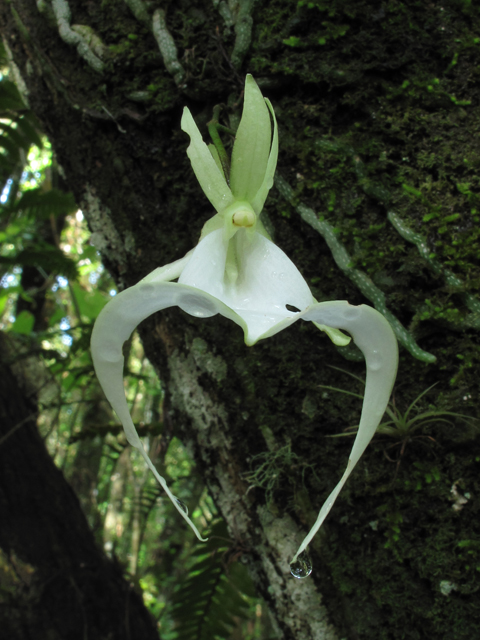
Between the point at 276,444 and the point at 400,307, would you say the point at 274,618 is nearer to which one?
the point at 276,444

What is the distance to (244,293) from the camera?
0.56 metres

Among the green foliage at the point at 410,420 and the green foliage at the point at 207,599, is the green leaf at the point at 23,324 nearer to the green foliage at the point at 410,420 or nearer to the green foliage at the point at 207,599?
the green foliage at the point at 207,599

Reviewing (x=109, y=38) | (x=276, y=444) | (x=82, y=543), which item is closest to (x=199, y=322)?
(x=276, y=444)

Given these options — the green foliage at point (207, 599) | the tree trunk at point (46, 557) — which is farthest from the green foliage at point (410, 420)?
the tree trunk at point (46, 557)

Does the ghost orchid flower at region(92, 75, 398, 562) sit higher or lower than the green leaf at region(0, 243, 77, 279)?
higher

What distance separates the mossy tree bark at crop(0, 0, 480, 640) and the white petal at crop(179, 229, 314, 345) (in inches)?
9.6

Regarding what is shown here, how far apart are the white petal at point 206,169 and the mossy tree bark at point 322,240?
9.6 inches

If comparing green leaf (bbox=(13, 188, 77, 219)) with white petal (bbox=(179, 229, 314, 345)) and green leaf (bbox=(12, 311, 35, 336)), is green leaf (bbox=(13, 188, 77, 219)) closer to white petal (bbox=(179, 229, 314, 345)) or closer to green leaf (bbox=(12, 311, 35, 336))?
green leaf (bbox=(12, 311, 35, 336))

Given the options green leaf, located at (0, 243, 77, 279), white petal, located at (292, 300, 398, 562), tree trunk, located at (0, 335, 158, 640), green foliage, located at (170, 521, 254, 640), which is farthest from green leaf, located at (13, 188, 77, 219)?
white petal, located at (292, 300, 398, 562)

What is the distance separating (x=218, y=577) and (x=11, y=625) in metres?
0.70

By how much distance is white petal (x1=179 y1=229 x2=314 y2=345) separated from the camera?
0.53 meters

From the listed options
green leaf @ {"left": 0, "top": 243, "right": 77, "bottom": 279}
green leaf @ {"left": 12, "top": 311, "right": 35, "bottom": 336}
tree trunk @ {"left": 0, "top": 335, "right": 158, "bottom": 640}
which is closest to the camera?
tree trunk @ {"left": 0, "top": 335, "right": 158, "bottom": 640}

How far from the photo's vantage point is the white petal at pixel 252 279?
0.53 metres

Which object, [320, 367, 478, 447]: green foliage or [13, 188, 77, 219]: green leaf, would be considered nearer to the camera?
[320, 367, 478, 447]: green foliage
